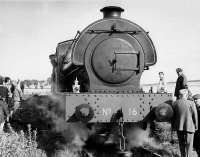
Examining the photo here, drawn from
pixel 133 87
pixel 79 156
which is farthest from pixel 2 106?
pixel 133 87

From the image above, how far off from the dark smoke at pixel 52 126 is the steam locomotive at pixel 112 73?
0.53 meters

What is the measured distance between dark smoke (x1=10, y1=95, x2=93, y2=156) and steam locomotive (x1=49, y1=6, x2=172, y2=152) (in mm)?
525

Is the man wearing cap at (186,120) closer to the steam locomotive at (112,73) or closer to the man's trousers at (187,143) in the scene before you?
the man's trousers at (187,143)

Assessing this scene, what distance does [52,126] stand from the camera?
8.69 meters

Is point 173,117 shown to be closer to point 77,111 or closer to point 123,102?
point 123,102

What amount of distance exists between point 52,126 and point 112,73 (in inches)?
124

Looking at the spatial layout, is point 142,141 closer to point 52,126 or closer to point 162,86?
point 162,86

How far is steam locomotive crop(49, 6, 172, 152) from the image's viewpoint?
229 inches

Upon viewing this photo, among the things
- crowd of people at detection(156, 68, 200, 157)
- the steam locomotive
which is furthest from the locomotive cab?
crowd of people at detection(156, 68, 200, 157)

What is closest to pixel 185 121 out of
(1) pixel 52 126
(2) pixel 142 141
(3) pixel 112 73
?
(3) pixel 112 73

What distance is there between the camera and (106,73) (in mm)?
6266

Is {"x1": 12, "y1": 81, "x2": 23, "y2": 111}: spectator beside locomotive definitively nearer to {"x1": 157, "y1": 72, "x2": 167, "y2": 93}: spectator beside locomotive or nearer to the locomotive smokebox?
the locomotive smokebox

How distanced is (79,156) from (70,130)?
142 cm

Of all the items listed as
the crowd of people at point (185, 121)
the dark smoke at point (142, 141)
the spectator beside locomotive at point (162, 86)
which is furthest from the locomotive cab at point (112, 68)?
the dark smoke at point (142, 141)
